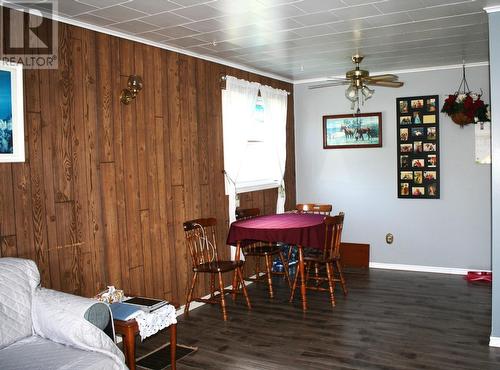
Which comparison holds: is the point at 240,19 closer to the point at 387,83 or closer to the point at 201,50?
the point at 201,50

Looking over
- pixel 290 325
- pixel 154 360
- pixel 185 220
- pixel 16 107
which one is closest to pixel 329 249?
pixel 290 325

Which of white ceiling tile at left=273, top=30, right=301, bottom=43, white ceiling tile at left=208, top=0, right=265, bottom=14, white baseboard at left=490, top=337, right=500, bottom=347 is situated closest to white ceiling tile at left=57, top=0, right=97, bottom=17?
white ceiling tile at left=208, top=0, right=265, bottom=14

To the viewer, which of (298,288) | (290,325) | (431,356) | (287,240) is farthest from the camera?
(298,288)

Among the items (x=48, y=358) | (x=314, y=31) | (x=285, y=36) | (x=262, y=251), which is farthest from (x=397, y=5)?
(x=48, y=358)

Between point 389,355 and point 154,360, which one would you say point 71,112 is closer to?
point 154,360

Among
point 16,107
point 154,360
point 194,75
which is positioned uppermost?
point 194,75

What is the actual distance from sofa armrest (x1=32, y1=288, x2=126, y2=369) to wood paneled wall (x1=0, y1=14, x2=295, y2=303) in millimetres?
555

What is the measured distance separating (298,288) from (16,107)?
344 cm

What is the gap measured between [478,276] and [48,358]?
4627 millimetres

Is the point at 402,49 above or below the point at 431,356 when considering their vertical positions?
above

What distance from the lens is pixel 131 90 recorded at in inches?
155

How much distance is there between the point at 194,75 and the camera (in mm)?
4848

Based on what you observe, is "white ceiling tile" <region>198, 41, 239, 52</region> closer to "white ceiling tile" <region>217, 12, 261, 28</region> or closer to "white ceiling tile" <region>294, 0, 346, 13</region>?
"white ceiling tile" <region>217, 12, 261, 28</region>
